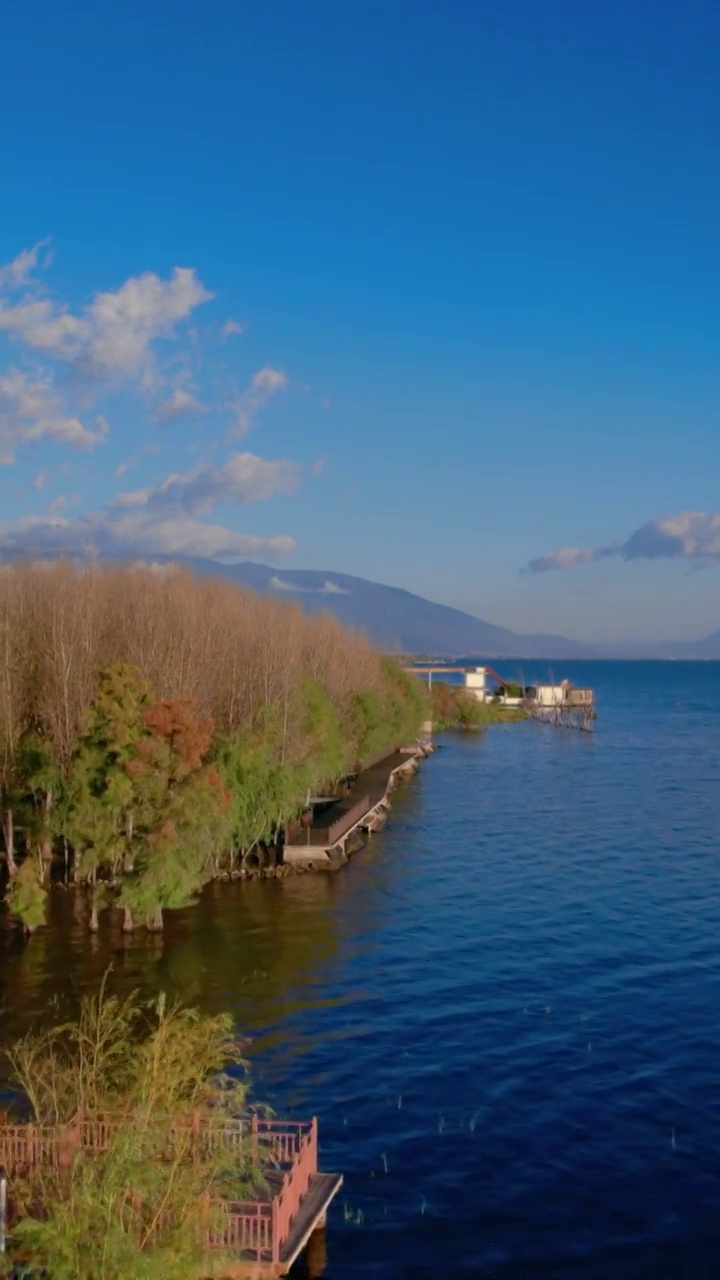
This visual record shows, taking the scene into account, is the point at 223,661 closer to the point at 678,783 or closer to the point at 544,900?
the point at 544,900

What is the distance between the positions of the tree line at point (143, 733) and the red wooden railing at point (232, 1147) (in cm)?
1954

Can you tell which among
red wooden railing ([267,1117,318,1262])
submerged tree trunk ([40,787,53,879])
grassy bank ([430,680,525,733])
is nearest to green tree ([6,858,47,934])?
submerged tree trunk ([40,787,53,879])

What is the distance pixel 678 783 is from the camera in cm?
8850

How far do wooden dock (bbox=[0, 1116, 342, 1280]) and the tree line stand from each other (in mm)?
19401

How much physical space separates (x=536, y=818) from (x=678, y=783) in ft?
74.6

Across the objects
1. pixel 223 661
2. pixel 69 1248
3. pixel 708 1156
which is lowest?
pixel 708 1156

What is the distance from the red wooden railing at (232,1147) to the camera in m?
17.4

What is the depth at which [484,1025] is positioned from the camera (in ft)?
108

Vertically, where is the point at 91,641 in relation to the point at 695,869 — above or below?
above

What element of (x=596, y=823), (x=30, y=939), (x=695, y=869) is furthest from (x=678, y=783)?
(x=30, y=939)

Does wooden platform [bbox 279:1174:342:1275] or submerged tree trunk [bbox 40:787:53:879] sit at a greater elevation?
submerged tree trunk [bbox 40:787:53:879]

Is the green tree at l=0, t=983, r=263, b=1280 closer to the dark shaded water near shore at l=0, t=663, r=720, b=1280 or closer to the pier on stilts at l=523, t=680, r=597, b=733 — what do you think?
the dark shaded water near shore at l=0, t=663, r=720, b=1280

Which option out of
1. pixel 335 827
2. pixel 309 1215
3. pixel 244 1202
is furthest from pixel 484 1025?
pixel 335 827

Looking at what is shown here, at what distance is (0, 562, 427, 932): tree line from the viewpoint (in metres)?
40.0
